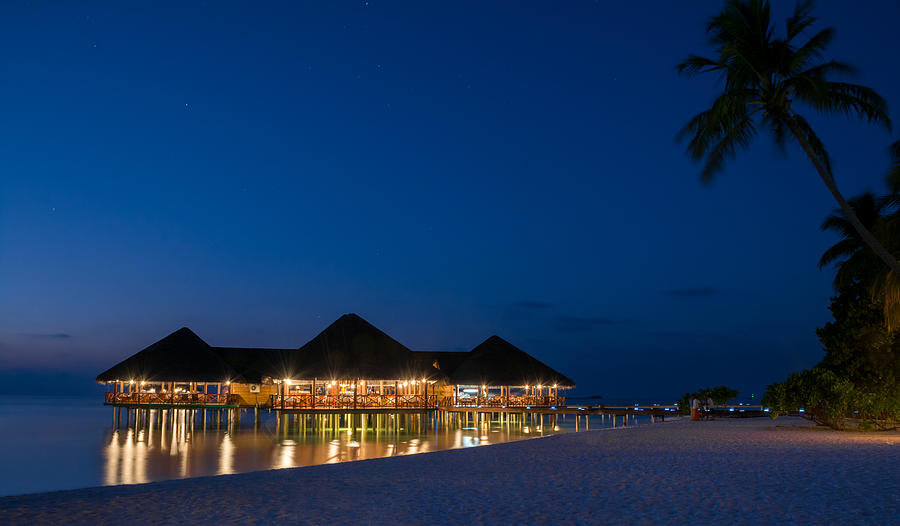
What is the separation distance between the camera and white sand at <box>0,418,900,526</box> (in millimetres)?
6461

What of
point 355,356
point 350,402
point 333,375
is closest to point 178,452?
point 350,402

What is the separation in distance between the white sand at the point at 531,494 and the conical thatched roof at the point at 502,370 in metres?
21.9

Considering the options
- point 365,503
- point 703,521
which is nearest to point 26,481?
point 365,503

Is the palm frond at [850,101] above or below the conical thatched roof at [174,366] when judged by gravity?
above

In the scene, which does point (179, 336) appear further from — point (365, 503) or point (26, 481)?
point (365, 503)

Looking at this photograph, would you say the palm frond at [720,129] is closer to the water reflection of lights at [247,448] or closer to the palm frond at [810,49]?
the palm frond at [810,49]

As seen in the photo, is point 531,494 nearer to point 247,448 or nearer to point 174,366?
point 247,448

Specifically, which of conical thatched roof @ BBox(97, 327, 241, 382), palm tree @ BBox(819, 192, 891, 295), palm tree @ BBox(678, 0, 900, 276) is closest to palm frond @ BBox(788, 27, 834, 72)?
palm tree @ BBox(678, 0, 900, 276)

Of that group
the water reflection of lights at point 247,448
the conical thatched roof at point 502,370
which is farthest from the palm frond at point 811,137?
the conical thatched roof at point 502,370

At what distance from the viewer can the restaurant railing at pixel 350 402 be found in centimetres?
2603

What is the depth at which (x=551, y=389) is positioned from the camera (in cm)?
3628

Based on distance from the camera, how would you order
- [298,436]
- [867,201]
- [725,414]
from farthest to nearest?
[725,414]
[298,436]
[867,201]

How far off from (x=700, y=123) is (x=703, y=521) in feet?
29.0

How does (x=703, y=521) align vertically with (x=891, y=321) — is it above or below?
below
